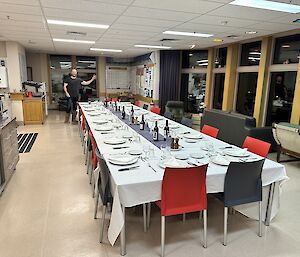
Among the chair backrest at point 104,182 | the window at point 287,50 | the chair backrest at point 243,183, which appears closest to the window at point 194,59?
the window at point 287,50

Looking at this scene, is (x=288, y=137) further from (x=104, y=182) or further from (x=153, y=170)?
(x=104, y=182)

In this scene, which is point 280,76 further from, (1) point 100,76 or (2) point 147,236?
(1) point 100,76

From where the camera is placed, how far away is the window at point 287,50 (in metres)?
5.49

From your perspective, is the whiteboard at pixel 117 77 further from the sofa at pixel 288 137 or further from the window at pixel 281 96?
the sofa at pixel 288 137

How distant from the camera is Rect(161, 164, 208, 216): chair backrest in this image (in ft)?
6.75

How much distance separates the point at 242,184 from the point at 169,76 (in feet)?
23.6

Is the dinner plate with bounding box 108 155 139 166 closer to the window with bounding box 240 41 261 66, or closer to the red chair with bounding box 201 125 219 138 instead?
the red chair with bounding box 201 125 219 138

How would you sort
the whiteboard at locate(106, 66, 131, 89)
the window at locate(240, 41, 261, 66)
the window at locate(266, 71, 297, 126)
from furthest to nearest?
the whiteboard at locate(106, 66, 131, 89), the window at locate(240, 41, 261, 66), the window at locate(266, 71, 297, 126)

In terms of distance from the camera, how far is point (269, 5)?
3.44 metres

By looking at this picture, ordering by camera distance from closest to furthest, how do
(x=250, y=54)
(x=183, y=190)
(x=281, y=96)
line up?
(x=183, y=190), (x=281, y=96), (x=250, y=54)

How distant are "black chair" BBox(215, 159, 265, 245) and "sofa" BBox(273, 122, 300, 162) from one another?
253cm

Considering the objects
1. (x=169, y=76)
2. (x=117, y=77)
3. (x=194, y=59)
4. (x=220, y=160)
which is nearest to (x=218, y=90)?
(x=194, y=59)

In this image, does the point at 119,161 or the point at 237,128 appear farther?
the point at 237,128

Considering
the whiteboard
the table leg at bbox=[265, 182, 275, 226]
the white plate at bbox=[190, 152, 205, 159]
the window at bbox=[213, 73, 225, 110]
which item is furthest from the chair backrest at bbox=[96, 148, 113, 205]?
the whiteboard
